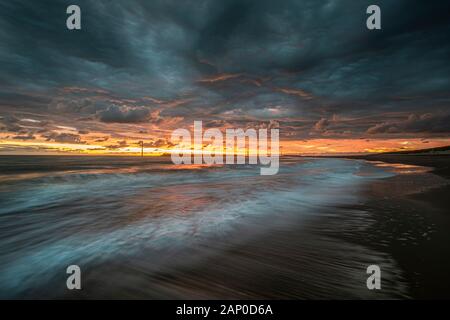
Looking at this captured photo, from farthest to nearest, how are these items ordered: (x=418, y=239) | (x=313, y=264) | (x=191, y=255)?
(x=418, y=239)
(x=191, y=255)
(x=313, y=264)

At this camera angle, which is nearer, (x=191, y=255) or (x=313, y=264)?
(x=313, y=264)

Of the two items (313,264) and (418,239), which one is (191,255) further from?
(418,239)

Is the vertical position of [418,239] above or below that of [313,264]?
above

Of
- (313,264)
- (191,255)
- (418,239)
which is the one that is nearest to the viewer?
(313,264)

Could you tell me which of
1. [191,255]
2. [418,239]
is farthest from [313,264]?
[418,239]

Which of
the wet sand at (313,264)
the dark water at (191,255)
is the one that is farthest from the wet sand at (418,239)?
the dark water at (191,255)

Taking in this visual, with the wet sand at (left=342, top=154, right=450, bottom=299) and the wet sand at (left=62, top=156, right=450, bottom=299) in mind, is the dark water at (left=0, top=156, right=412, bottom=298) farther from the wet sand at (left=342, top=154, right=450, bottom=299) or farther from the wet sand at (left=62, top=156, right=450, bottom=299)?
the wet sand at (left=342, top=154, right=450, bottom=299)

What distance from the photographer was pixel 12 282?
16.0 ft

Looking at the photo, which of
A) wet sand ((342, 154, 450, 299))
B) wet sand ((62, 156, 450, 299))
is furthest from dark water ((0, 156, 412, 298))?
wet sand ((342, 154, 450, 299))

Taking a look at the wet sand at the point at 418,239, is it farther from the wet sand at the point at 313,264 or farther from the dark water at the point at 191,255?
the dark water at the point at 191,255

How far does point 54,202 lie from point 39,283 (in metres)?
11.5

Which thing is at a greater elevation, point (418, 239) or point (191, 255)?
point (418, 239)

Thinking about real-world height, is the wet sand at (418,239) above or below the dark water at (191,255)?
above
